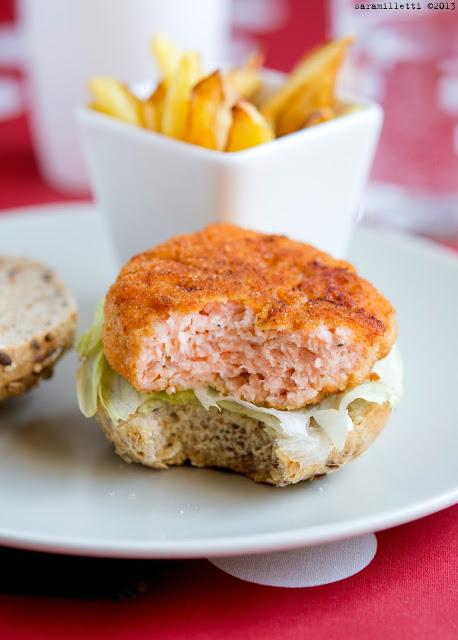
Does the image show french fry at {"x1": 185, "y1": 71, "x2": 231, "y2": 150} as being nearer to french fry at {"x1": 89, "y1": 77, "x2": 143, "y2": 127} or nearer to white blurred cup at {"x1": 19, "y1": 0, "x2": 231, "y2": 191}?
french fry at {"x1": 89, "y1": 77, "x2": 143, "y2": 127}

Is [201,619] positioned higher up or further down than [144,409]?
further down

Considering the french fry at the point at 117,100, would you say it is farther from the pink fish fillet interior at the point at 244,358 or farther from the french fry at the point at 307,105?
the pink fish fillet interior at the point at 244,358

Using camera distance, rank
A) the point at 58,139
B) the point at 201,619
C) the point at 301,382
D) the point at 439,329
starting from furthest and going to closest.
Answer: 1. the point at 58,139
2. the point at 439,329
3. the point at 301,382
4. the point at 201,619

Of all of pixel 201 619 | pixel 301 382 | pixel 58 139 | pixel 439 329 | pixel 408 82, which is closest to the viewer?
pixel 201 619

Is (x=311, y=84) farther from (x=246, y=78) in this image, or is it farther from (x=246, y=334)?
(x=246, y=334)

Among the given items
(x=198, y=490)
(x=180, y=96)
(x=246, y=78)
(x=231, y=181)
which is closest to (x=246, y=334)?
(x=198, y=490)

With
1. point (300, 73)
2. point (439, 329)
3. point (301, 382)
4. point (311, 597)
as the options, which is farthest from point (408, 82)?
point (311, 597)

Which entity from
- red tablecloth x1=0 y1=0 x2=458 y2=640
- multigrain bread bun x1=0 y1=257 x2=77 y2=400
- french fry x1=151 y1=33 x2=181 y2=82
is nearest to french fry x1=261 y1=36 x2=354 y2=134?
french fry x1=151 y1=33 x2=181 y2=82

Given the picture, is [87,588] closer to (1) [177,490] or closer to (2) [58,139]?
(1) [177,490]
